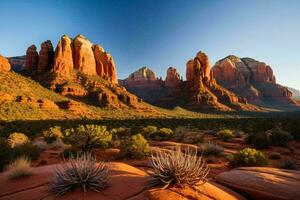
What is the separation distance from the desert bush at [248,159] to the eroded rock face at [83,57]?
8300 centimetres

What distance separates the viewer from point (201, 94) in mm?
91188

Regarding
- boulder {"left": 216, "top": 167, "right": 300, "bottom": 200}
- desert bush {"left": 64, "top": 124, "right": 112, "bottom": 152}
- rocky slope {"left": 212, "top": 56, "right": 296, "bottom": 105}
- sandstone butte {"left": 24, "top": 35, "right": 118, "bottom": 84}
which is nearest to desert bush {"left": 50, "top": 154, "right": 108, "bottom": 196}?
boulder {"left": 216, "top": 167, "right": 300, "bottom": 200}

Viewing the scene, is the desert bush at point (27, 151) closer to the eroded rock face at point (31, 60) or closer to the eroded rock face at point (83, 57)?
the eroded rock face at point (31, 60)

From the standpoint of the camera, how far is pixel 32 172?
7.19 meters

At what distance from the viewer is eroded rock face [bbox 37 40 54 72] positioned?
259 ft

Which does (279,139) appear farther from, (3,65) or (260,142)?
(3,65)

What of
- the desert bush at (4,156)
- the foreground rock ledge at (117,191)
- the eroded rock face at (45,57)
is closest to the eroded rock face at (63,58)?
the eroded rock face at (45,57)

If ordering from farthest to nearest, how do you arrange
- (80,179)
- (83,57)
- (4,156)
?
(83,57), (4,156), (80,179)

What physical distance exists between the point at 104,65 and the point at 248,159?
96.4m

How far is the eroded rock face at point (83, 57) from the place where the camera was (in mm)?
87031

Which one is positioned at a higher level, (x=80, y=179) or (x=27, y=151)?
(x=80, y=179)

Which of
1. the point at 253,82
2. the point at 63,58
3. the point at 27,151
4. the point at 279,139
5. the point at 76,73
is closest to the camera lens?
the point at 27,151

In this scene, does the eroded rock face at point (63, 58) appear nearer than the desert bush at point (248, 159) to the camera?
No

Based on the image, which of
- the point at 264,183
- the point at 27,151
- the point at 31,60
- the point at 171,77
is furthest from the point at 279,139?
the point at 171,77
